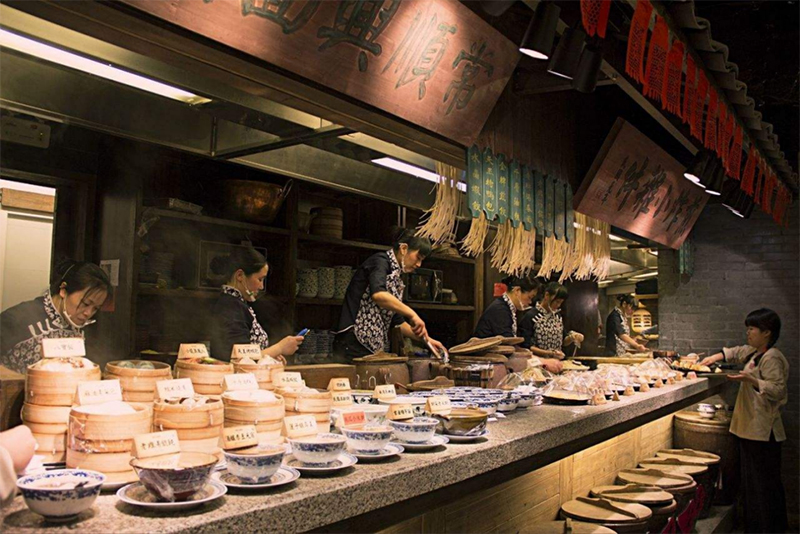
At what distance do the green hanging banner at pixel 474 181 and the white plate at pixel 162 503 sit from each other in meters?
2.57

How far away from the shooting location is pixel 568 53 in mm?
3170

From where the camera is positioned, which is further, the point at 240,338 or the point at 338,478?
the point at 240,338

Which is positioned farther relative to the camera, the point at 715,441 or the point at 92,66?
the point at 715,441

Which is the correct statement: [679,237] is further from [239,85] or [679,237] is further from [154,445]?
[154,445]

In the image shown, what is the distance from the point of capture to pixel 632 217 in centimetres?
592

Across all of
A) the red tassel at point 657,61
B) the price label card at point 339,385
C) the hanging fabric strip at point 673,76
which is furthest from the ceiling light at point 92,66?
the hanging fabric strip at point 673,76

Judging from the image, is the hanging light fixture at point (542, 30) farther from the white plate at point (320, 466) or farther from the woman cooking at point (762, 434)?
the woman cooking at point (762, 434)

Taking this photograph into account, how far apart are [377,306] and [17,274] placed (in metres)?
2.69

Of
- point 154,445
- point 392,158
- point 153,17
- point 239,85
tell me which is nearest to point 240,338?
point 392,158

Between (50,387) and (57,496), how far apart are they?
0.44 metres

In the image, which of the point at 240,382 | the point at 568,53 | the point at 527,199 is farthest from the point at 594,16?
the point at 240,382

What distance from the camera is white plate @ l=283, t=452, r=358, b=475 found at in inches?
70.0

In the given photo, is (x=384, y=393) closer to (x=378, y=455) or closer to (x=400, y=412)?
(x=400, y=412)

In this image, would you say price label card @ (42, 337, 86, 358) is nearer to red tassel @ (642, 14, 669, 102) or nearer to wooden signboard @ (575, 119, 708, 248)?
red tassel @ (642, 14, 669, 102)
